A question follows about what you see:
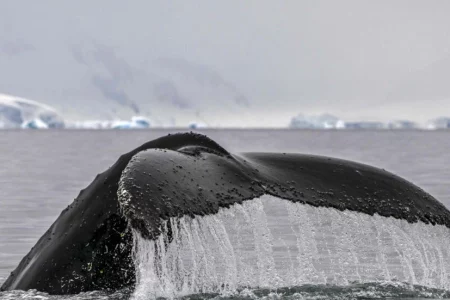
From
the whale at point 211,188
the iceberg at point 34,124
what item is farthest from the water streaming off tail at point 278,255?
the iceberg at point 34,124

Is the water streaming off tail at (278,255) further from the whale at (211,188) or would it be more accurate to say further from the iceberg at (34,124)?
the iceberg at (34,124)

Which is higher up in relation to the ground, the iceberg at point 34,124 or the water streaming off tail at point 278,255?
the iceberg at point 34,124

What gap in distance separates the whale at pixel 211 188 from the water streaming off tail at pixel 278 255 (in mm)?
91

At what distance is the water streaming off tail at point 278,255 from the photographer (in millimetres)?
4992

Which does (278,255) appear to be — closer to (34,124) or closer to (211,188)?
(211,188)

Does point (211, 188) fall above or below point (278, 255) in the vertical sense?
below

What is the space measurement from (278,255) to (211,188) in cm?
589

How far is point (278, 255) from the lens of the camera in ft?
35.0

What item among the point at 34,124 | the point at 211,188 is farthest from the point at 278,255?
the point at 34,124

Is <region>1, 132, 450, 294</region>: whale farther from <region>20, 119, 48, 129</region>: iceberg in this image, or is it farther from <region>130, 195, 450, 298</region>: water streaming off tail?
<region>20, 119, 48, 129</region>: iceberg

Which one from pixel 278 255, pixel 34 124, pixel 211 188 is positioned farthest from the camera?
pixel 34 124

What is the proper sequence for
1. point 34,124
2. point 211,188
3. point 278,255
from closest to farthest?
point 211,188, point 278,255, point 34,124

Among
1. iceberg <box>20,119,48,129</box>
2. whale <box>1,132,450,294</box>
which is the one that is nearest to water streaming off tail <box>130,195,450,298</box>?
whale <box>1,132,450,294</box>

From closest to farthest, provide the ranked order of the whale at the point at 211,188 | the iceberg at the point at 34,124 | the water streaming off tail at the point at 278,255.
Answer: the water streaming off tail at the point at 278,255 < the whale at the point at 211,188 < the iceberg at the point at 34,124
